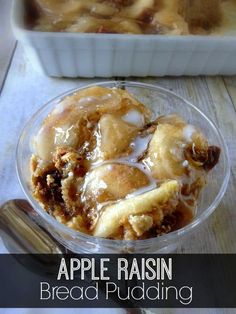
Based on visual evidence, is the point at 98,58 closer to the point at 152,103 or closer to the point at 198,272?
the point at 152,103

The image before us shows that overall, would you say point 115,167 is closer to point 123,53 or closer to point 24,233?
point 24,233

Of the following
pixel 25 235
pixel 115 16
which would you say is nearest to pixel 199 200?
pixel 25 235

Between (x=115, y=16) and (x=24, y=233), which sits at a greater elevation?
(x=115, y=16)

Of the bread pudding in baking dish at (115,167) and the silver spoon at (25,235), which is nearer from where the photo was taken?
the bread pudding in baking dish at (115,167)

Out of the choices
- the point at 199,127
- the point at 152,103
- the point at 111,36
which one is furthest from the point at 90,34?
the point at 199,127

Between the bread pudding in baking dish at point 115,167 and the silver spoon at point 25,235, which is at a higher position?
the bread pudding in baking dish at point 115,167

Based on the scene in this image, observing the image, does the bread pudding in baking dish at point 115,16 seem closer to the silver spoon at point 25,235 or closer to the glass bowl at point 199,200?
the glass bowl at point 199,200

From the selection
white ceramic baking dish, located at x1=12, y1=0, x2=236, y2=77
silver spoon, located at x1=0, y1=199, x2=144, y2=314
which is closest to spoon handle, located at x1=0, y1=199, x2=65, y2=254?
silver spoon, located at x1=0, y1=199, x2=144, y2=314

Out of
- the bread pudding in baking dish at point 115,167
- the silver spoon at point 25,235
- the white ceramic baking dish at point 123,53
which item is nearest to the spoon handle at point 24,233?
the silver spoon at point 25,235
